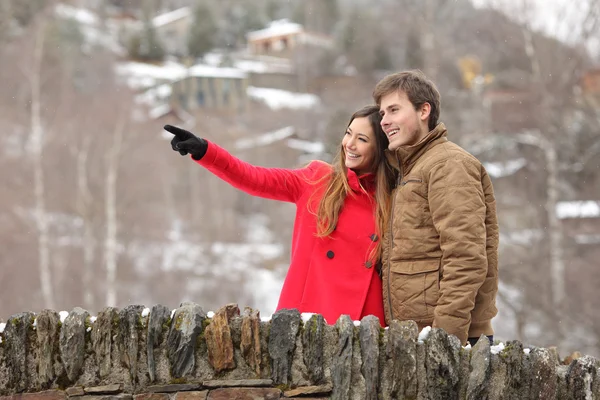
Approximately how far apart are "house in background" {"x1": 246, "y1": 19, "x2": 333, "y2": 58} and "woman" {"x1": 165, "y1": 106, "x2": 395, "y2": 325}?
1548 inches

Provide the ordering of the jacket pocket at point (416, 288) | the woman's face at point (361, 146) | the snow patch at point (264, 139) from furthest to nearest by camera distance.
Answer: the snow patch at point (264, 139) → the woman's face at point (361, 146) → the jacket pocket at point (416, 288)

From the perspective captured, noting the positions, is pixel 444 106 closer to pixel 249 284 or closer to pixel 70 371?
pixel 249 284

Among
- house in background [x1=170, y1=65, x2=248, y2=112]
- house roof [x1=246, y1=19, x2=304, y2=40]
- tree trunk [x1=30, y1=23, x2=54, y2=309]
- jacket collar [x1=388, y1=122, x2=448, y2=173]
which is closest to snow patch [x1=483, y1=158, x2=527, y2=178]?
tree trunk [x1=30, y1=23, x2=54, y2=309]

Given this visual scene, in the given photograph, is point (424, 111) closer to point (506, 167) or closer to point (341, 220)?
point (341, 220)

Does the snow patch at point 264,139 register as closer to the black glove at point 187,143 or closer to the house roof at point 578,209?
the house roof at point 578,209

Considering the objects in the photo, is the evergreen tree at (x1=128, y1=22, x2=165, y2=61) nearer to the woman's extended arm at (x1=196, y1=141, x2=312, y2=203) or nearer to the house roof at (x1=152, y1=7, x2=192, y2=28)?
the house roof at (x1=152, y1=7, x2=192, y2=28)

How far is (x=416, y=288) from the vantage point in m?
2.65

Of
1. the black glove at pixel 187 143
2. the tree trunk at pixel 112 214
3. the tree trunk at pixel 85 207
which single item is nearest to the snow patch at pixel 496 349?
the black glove at pixel 187 143

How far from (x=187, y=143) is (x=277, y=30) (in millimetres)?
44031

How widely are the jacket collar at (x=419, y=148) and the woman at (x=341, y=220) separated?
182 millimetres

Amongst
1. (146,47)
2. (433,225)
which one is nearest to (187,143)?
(433,225)

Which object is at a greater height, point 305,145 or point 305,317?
point 305,145

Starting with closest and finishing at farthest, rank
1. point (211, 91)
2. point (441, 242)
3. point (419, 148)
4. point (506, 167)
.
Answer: point (441, 242), point (419, 148), point (506, 167), point (211, 91)

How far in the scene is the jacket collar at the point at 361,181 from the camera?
9.96 ft
